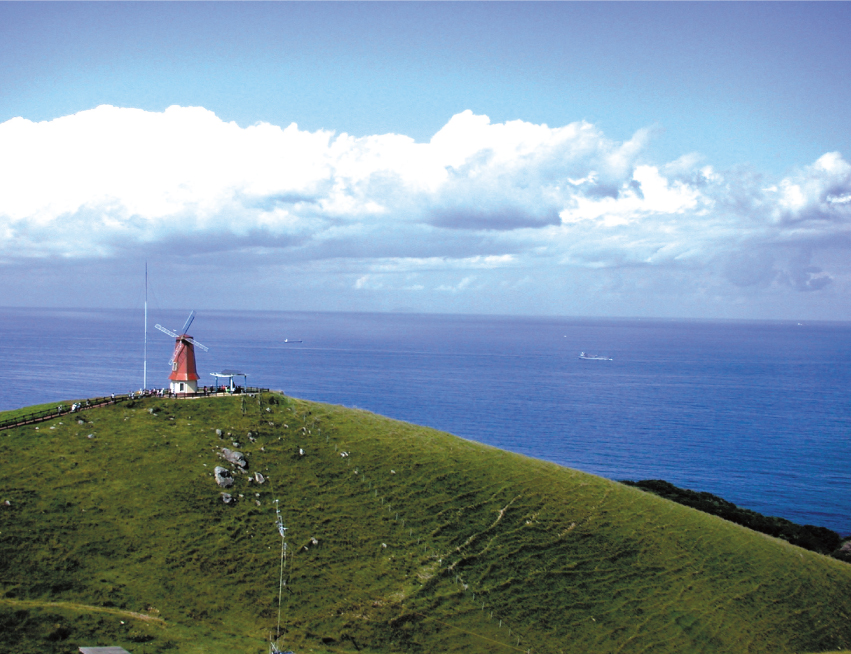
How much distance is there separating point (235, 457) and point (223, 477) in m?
3.34

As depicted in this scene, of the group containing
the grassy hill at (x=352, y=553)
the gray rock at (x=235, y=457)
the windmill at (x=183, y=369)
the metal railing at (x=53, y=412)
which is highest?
the windmill at (x=183, y=369)

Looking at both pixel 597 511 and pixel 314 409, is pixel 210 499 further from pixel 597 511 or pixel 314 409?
pixel 597 511

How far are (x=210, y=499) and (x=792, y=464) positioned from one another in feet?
433

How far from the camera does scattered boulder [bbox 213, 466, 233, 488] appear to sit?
6294 cm

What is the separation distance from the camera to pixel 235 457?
6650cm

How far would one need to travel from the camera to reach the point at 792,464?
14288cm

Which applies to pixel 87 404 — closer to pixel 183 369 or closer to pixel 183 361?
pixel 183 369

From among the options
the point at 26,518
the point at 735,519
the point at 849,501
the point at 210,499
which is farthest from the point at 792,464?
the point at 26,518

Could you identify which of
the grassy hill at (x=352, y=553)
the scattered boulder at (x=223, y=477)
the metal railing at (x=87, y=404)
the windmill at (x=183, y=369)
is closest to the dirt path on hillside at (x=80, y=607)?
the grassy hill at (x=352, y=553)

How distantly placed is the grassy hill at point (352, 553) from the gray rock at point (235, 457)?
0.84 m

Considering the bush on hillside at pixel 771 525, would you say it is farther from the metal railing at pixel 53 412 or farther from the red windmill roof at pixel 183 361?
the metal railing at pixel 53 412

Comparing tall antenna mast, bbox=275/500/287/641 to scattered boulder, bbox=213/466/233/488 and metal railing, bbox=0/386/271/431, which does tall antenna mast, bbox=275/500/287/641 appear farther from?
metal railing, bbox=0/386/271/431

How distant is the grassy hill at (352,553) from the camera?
49.9 metres

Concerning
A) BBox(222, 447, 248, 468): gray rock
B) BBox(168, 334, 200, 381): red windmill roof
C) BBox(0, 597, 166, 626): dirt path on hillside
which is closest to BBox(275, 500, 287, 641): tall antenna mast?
BBox(222, 447, 248, 468): gray rock
